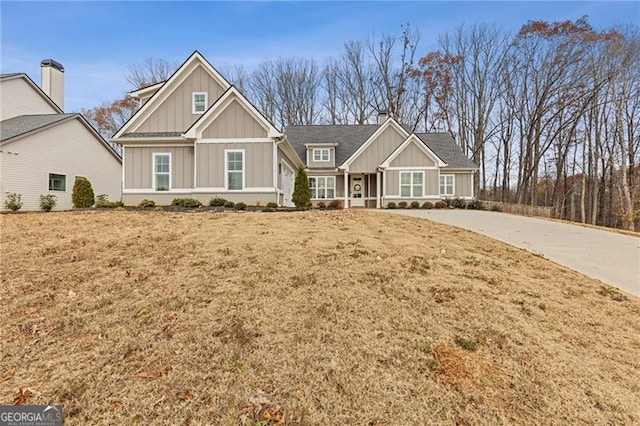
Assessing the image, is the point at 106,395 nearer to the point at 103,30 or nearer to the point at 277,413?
the point at 277,413

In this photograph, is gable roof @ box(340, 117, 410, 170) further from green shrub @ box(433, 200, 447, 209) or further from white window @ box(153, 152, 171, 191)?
white window @ box(153, 152, 171, 191)

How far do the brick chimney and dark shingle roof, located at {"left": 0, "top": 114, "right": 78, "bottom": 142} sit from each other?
3233 millimetres

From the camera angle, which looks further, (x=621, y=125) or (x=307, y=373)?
(x=621, y=125)

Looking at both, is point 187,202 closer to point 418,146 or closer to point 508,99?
point 418,146

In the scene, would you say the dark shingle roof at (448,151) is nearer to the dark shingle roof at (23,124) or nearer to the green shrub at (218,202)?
the green shrub at (218,202)

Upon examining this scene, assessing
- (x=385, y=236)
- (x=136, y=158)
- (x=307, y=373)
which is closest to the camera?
(x=307, y=373)

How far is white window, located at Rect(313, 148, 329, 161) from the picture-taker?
23.1m

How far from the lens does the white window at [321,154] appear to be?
2311 centimetres

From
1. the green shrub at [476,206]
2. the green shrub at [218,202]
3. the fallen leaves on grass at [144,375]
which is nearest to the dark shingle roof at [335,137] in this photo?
the green shrub at [476,206]

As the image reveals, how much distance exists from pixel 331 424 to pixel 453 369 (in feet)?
4.02

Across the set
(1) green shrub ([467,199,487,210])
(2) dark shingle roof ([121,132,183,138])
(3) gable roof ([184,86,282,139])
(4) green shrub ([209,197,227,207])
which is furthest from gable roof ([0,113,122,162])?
(1) green shrub ([467,199,487,210])

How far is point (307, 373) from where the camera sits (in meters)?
2.81

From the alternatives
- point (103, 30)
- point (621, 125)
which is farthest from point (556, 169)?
point (103, 30)

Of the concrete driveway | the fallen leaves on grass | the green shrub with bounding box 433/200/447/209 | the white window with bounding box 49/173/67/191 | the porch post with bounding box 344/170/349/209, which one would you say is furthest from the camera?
the porch post with bounding box 344/170/349/209
